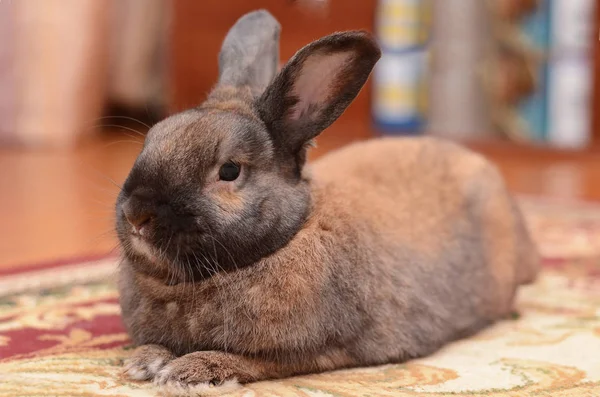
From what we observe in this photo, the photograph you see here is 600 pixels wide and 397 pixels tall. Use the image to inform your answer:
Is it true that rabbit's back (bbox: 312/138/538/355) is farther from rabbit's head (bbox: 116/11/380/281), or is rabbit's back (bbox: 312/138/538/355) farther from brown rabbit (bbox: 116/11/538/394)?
rabbit's head (bbox: 116/11/380/281)

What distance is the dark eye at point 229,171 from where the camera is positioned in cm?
114

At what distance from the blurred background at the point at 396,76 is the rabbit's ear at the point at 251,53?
1710 mm

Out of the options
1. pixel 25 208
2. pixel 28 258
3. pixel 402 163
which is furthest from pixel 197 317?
pixel 25 208

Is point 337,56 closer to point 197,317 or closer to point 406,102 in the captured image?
point 197,317

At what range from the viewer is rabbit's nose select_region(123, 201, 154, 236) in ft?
3.55

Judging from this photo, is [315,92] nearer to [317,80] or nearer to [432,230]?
[317,80]

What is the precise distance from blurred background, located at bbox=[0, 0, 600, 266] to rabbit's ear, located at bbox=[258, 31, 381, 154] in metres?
1.93

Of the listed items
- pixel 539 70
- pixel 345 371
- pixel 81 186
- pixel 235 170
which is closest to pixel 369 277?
pixel 345 371

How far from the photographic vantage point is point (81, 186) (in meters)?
2.92

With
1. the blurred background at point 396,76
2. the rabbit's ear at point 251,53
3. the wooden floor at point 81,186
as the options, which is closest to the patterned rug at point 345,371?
the wooden floor at point 81,186

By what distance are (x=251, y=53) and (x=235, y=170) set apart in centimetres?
30

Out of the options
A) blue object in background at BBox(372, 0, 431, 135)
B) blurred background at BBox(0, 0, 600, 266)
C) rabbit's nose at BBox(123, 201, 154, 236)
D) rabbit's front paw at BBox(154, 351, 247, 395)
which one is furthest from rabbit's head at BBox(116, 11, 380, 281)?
blue object in background at BBox(372, 0, 431, 135)

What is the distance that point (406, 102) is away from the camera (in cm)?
375

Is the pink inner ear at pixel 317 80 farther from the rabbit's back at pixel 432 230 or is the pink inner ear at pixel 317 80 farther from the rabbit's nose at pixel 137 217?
the rabbit's nose at pixel 137 217
